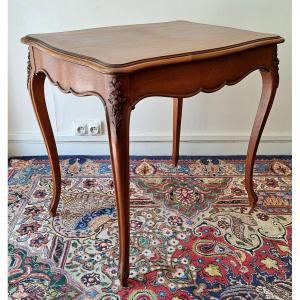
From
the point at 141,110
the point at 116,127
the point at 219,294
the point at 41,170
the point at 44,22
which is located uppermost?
the point at 44,22

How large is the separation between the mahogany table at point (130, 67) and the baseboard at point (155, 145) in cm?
58

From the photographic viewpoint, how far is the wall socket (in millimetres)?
1832

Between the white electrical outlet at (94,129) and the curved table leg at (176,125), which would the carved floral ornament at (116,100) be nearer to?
the curved table leg at (176,125)

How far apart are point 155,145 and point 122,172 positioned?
3.24 ft

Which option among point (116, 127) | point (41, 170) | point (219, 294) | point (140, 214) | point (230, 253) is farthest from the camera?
point (41, 170)

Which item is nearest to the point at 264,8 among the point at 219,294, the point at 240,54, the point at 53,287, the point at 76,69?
the point at 240,54

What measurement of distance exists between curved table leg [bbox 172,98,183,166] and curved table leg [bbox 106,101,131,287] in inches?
30.4

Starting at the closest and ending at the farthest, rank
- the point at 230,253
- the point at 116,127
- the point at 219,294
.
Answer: the point at 116,127 < the point at 219,294 < the point at 230,253

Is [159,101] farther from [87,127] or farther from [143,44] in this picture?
[143,44]

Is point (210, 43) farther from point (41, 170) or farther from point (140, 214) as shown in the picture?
point (41, 170)

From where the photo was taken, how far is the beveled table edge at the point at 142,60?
2.68ft

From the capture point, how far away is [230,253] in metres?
1.19

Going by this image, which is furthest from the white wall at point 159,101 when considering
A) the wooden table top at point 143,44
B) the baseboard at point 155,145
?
the wooden table top at point 143,44

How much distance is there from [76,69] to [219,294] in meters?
0.77
